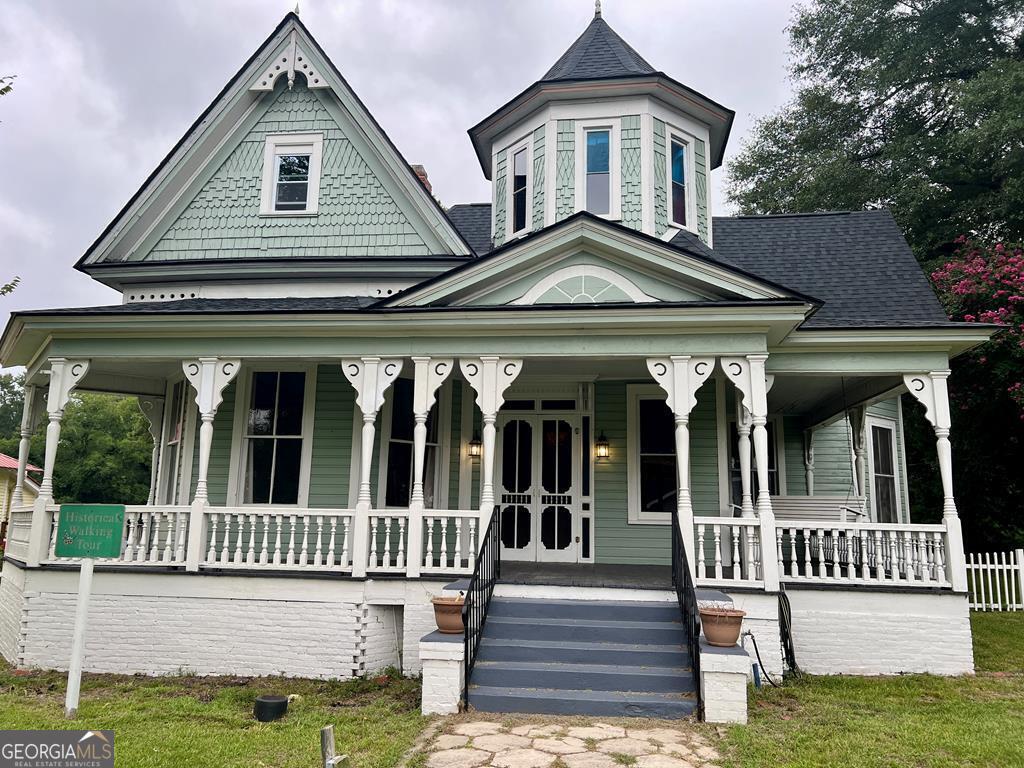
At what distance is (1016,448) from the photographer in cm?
1805

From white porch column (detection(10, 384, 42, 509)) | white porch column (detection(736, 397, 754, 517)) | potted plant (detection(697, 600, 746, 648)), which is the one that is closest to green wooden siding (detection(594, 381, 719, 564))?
white porch column (detection(736, 397, 754, 517))

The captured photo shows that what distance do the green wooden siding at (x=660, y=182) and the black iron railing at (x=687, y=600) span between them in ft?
15.2

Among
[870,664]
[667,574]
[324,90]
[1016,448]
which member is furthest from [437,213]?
[1016,448]

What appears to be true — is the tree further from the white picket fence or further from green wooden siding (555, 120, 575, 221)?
green wooden siding (555, 120, 575, 221)

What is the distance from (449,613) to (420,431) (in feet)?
8.09

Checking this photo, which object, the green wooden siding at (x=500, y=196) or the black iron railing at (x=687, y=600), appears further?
the green wooden siding at (x=500, y=196)

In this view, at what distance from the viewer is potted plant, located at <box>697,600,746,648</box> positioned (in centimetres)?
625

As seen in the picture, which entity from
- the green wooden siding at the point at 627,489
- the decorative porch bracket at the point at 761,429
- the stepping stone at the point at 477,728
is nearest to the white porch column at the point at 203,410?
the stepping stone at the point at 477,728

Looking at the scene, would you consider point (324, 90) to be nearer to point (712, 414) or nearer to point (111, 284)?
point (111, 284)

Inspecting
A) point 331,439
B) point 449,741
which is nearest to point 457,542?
point 449,741

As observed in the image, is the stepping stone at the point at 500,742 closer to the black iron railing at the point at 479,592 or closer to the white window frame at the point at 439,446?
the black iron railing at the point at 479,592

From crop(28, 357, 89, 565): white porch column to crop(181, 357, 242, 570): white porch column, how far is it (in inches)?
60.4

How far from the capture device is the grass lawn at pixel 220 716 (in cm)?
534

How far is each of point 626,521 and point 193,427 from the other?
21.2ft
